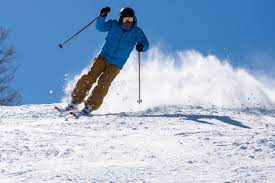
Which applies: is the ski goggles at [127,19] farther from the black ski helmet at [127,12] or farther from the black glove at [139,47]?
the black glove at [139,47]

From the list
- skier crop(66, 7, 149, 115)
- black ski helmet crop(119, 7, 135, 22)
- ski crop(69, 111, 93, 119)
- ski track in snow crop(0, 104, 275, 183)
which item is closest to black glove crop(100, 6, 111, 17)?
skier crop(66, 7, 149, 115)

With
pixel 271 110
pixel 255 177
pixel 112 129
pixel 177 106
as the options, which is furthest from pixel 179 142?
pixel 271 110

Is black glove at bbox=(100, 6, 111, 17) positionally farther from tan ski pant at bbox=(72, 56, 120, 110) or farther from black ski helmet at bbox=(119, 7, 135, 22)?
tan ski pant at bbox=(72, 56, 120, 110)

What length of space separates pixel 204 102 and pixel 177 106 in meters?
1.29

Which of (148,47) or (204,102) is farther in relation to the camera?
(204,102)

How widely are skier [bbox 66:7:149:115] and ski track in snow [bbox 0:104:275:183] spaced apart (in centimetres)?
118

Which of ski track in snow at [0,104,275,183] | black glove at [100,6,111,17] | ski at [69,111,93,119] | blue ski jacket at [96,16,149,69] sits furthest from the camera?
black glove at [100,6,111,17]

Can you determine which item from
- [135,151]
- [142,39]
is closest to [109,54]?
[142,39]

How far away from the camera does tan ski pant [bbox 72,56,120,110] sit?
844 cm

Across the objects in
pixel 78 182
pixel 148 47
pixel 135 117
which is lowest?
pixel 78 182

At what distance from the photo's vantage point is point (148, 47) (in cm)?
886

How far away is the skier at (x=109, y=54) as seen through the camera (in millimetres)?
8492

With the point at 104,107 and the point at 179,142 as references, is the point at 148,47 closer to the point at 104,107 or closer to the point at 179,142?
the point at 104,107

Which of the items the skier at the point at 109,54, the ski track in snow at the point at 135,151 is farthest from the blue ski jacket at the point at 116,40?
the ski track in snow at the point at 135,151
